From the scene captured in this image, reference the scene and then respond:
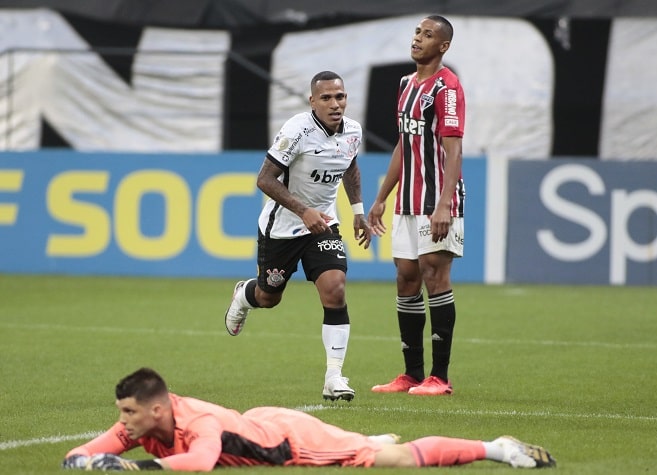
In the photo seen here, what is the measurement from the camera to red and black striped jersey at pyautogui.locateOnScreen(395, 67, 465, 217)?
8.67 m

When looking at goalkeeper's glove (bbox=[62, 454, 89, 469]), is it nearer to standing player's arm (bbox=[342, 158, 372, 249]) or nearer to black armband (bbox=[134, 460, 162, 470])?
black armband (bbox=[134, 460, 162, 470])

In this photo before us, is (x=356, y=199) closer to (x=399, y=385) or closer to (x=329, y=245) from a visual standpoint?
(x=329, y=245)

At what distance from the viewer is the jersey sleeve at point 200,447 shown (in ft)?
18.0

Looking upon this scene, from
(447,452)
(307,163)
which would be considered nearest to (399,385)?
(307,163)

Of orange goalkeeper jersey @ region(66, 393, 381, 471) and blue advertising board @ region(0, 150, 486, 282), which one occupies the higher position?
blue advertising board @ region(0, 150, 486, 282)

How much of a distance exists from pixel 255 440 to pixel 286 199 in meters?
2.79

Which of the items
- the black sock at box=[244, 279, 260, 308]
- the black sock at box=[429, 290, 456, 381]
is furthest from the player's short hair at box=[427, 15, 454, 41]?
the black sock at box=[244, 279, 260, 308]

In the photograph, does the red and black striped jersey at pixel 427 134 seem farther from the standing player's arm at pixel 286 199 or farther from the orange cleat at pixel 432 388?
the orange cleat at pixel 432 388

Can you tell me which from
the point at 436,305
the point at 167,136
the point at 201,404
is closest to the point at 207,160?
the point at 167,136

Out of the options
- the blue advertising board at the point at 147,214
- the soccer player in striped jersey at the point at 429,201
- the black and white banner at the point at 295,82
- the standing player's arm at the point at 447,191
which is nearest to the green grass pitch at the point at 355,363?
A: the soccer player in striped jersey at the point at 429,201

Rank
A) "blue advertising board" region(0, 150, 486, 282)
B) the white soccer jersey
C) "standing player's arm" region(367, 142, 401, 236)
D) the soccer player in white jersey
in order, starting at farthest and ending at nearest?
"blue advertising board" region(0, 150, 486, 282) → "standing player's arm" region(367, 142, 401, 236) → the white soccer jersey → the soccer player in white jersey

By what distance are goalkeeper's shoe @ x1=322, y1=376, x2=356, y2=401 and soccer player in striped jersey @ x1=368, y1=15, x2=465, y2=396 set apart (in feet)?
2.52

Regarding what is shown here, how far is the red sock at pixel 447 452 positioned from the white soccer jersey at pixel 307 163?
9.96 ft

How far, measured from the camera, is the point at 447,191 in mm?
8578
